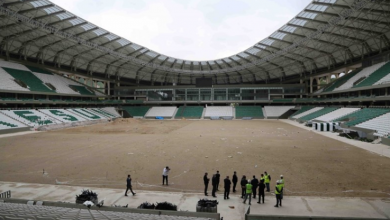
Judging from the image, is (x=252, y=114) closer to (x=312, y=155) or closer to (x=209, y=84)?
(x=209, y=84)

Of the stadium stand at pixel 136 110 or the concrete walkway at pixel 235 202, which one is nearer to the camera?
the concrete walkway at pixel 235 202

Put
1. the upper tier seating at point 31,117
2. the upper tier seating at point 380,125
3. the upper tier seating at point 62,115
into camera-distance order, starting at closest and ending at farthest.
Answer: the upper tier seating at point 380,125, the upper tier seating at point 31,117, the upper tier seating at point 62,115

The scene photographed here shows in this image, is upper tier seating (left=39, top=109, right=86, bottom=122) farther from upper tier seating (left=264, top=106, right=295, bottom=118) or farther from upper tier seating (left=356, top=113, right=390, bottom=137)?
upper tier seating (left=264, top=106, right=295, bottom=118)

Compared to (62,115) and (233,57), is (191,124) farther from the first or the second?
(62,115)

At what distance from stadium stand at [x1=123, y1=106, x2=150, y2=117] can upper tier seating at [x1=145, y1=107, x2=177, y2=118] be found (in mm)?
1929

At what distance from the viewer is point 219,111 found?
7569 cm

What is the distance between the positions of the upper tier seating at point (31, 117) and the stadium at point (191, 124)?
1.09ft

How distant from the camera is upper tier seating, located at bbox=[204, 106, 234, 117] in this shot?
73.4 m

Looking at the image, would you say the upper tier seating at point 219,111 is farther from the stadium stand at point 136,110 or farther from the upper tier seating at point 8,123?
the upper tier seating at point 8,123

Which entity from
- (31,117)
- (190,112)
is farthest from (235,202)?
(190,112)

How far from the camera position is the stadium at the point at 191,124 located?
9.80 metres

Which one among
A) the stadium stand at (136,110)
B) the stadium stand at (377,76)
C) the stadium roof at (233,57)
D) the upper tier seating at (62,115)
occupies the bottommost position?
the upper tier seating at (62,115)

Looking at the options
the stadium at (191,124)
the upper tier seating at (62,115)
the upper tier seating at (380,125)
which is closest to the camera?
the stadium at (191,124)

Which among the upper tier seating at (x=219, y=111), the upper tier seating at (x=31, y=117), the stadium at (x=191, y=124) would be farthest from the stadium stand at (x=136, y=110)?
the upper tier seating at (x=31, y=117)
